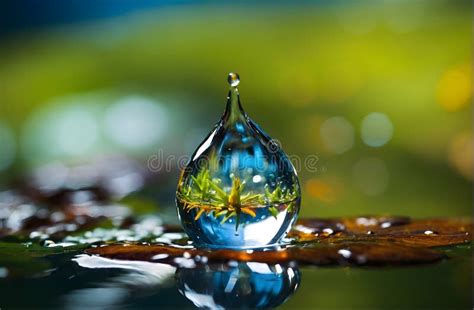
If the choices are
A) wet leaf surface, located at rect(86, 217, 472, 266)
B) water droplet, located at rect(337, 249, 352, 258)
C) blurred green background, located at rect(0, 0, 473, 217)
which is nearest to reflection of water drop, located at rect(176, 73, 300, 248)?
wet leaf surface, located at rect(86, 217, 472, 266)

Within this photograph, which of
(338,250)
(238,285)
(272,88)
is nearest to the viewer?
(238,285)

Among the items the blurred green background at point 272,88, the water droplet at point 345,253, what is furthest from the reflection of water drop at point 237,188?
the blurred green background at point 272,88

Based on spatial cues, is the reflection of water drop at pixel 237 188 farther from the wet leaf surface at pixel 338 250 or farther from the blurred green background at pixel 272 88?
the blurred green background at pixel 272 88

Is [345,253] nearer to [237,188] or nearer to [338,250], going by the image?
[338,250]

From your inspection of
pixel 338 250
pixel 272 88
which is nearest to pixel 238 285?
pixel 338 250

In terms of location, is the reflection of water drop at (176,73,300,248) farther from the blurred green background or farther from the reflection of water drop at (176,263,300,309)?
the blurred green background
